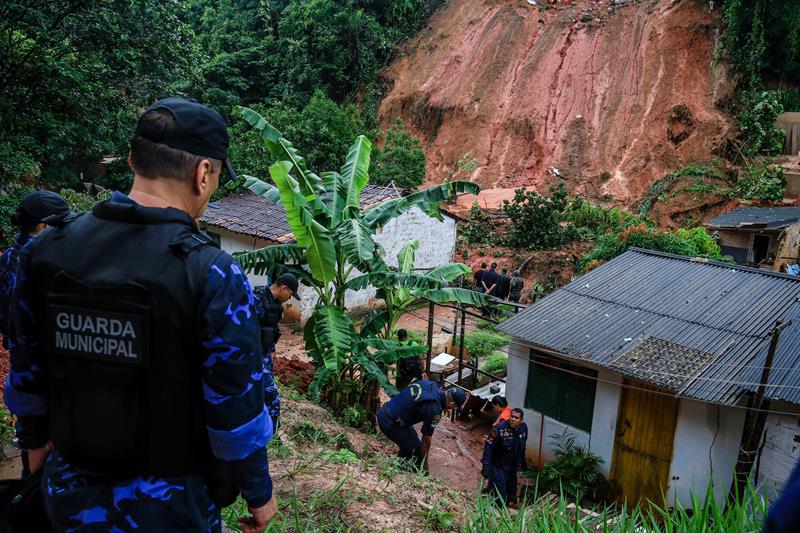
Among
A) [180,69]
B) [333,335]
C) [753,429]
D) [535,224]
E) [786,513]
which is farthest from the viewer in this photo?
[535,224]

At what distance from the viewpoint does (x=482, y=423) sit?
37.0 ft

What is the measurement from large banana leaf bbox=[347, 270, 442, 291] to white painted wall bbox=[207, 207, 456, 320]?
287 inches

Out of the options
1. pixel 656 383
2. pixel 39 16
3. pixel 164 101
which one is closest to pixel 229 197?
pixel 39 16

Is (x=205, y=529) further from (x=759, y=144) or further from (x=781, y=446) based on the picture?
(x=759, y=144)

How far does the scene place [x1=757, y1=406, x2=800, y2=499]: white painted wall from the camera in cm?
754

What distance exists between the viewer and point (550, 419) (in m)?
9.56

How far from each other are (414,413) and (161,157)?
5.74 meters

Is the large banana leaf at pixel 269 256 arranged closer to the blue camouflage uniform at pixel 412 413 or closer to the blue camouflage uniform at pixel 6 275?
the blue camouflage uniform at pixel 412 413

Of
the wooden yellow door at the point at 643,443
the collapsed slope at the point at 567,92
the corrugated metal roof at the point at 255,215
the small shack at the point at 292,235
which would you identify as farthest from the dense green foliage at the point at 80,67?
the collapsed slope at the point at 567,92

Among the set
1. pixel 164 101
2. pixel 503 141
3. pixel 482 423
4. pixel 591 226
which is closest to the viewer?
pixel 164 101

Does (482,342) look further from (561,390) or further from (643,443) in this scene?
(643,443)

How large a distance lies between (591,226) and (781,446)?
15076 mm

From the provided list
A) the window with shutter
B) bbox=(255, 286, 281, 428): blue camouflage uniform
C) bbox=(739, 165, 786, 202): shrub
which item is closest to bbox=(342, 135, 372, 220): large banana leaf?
bbox=(255, 286, 281, 428): blue camouflage uniform

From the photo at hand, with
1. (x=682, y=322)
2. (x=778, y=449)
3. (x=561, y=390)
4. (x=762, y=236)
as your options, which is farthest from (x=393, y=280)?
(x=762, y=236)
